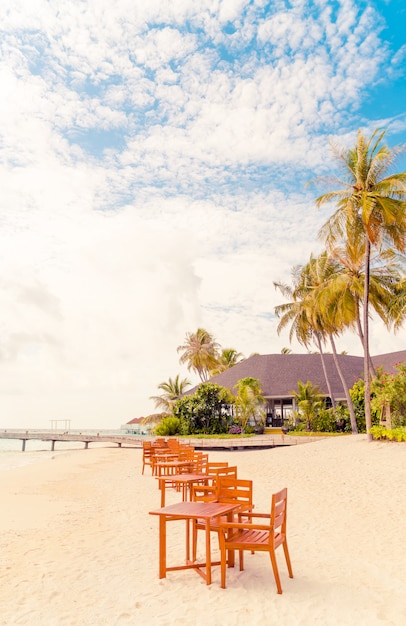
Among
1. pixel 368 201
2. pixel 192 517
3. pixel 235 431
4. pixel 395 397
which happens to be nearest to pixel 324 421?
pixel 235 431

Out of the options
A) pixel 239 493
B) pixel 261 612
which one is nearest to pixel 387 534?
pixel 239 493

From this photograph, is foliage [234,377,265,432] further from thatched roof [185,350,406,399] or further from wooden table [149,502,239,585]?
wooden table [149,502,239,585]

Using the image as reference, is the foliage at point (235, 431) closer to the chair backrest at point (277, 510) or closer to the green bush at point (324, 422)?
the green bush at point (324, 422)

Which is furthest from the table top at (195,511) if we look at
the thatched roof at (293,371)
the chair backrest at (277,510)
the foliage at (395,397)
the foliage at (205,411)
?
the thatched roof at (293,371)

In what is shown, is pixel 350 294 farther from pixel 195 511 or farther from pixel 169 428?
pixel 195 511

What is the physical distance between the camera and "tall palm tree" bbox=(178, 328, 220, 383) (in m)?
54.1

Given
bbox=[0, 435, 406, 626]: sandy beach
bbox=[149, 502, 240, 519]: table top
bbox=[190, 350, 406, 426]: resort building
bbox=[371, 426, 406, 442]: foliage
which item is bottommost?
bbox=[0, 435, 406, 626]: sandy beach

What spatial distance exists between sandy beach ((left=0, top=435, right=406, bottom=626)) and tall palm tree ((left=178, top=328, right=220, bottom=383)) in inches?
1634

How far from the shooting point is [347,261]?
2600 cm

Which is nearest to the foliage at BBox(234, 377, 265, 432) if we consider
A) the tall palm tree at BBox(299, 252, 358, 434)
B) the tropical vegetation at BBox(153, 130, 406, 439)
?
the tropical vegetation at BBox(153, 130, 406, 439)

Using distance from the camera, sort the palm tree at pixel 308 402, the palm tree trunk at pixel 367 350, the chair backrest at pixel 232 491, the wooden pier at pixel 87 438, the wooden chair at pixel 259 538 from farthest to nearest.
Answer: the wooden pier at pixel 87 438 < the palm tree at pixel 308 402 < the palm tree trunk at pixel 367 350 < the chair backrest at pixel 232 491 < the wooden chair at pixel 259 538

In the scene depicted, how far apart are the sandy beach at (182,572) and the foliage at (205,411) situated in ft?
67.1

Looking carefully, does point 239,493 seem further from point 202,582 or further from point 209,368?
point 209,368

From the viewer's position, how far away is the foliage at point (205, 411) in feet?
108
